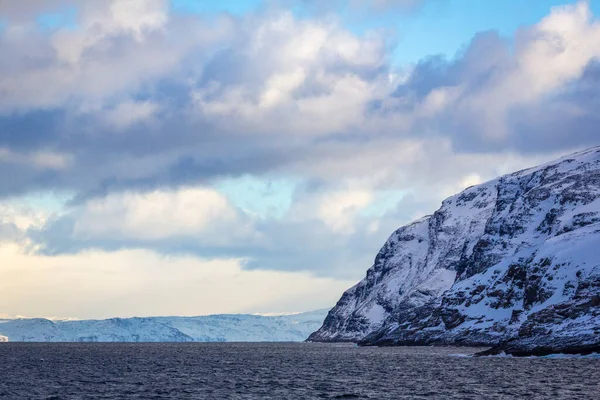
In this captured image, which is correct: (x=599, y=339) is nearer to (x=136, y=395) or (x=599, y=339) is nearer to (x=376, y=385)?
(x=376, y=385)

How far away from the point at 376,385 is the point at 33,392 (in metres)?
54.8

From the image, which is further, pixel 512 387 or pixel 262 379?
pixel 262 379

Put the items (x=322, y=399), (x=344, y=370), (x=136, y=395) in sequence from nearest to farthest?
(x=322, y=399)
(x=136, y=395)
(x=344, y=370)

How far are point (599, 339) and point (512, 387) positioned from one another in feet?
268

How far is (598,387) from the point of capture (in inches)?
4690

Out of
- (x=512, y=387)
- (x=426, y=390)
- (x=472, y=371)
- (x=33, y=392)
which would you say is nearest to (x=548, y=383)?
(x=512, y=387)

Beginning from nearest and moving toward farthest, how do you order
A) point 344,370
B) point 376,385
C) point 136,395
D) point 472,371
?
1. point 136,395
2. point 376,385
3. point 472,371
4. point 344,370

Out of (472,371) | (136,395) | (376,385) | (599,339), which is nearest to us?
(136,395)

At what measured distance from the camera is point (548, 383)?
130125 millimetres

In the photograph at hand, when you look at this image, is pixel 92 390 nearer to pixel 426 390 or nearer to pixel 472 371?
pixel 426 390

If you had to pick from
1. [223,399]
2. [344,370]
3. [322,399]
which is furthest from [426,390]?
[344,370]

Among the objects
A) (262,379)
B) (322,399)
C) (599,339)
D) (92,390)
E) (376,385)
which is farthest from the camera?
(599,339)

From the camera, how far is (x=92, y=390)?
421 feet

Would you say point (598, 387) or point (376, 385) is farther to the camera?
point (376, 385)
